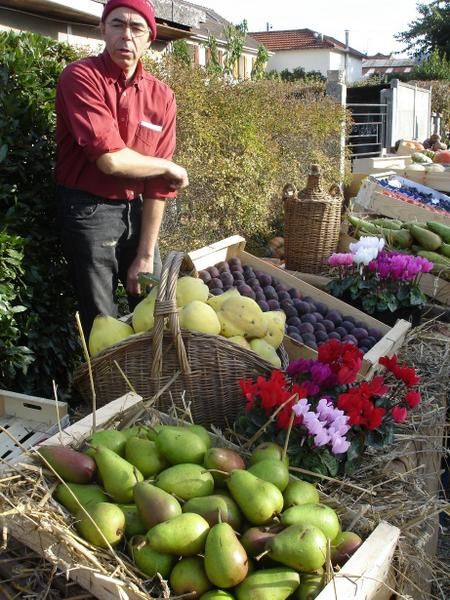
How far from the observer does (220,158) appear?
6.29 m

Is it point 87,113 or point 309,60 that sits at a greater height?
point 309,60

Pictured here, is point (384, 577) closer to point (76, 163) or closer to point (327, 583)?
point (327, 583)

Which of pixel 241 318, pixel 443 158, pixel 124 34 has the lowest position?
pixel 241 318

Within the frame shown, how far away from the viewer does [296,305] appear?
3447 mm

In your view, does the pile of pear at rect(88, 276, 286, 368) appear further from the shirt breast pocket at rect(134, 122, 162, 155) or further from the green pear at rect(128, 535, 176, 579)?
the green pear at rect(128, 535, 176, 579)

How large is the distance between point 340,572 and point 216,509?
33 cm

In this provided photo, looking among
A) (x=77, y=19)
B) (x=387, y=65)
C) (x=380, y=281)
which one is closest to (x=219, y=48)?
(x=77, y=19)

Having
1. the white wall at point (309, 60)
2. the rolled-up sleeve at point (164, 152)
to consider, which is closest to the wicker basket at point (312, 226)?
the rolled-up sleeve at point (164, 152)

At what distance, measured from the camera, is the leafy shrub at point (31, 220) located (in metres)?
3.09

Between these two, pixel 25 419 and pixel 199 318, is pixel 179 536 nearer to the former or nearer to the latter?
pixel 199 318

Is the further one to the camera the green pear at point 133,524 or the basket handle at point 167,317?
the basket handle at point 167,317

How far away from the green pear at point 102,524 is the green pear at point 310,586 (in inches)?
17.6

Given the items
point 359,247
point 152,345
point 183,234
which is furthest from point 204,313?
point 183,234

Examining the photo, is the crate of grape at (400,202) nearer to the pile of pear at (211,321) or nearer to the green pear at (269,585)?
the pile of pear at (211,321)
